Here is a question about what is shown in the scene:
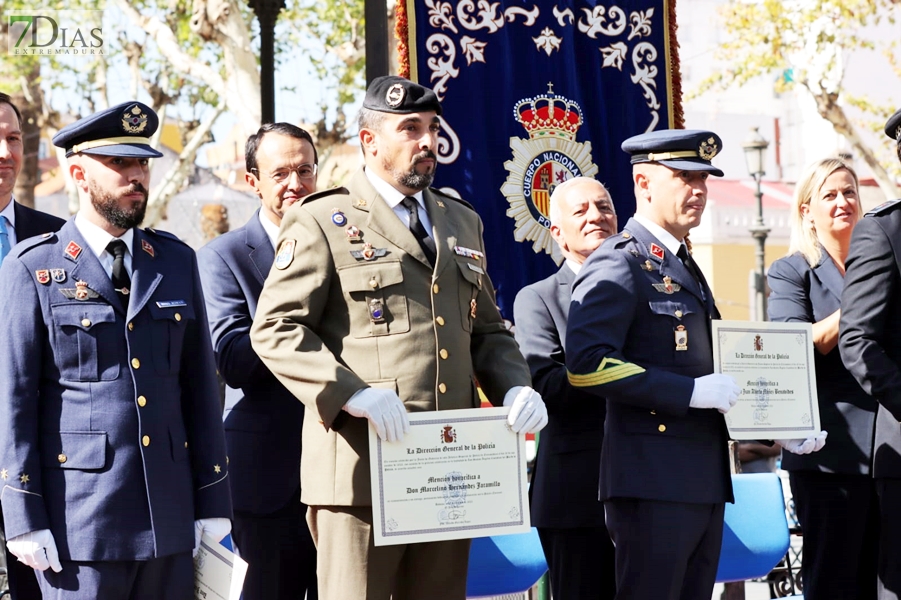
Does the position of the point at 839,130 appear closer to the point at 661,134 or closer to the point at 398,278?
the point at 661,134

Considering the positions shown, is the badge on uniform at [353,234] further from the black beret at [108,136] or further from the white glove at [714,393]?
the white glove at [714,393]

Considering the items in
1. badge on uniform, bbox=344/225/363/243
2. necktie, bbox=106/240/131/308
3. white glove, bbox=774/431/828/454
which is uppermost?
badge on uniform, bbox=344/225/363/243

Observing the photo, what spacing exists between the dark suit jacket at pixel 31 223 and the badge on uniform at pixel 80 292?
2.34 ft

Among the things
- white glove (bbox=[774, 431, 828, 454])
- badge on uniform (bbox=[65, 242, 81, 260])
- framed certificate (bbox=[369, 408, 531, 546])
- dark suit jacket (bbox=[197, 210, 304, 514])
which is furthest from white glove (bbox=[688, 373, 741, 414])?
badge on uniform (bbox=[65, 242, 81, 260])

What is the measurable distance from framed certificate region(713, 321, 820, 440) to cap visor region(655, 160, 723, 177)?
510 mm

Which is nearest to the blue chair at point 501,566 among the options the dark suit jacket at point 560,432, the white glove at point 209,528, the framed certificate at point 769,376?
the dark suit jacket at point 560,432

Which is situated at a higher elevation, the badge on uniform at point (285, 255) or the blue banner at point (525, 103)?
the blue banner at point (525, 103)

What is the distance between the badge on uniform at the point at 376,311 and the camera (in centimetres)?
344

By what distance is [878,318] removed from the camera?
4.10m

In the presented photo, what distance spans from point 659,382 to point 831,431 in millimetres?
1046

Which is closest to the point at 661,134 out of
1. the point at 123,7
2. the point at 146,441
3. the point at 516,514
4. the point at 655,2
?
the point at 516,514

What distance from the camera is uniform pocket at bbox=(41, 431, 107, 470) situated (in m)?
3.30

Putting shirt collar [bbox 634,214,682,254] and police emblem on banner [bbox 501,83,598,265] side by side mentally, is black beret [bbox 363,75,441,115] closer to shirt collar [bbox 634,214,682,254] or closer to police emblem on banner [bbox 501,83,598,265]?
shirt collar [bbox 634,214,682,254]
